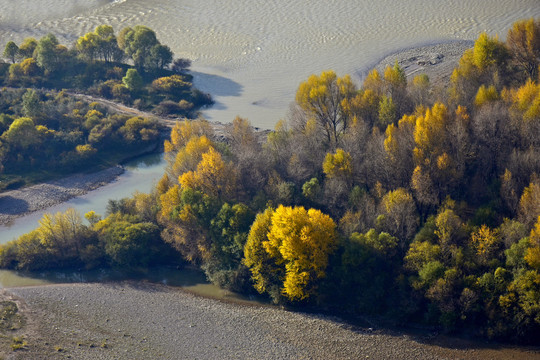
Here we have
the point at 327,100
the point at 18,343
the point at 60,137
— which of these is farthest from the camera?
the point at 60,137

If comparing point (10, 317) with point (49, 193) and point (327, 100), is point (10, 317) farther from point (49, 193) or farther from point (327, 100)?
point (327, 100)

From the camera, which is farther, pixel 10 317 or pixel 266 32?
pixel 266 32

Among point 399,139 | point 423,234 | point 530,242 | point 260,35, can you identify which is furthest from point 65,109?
point 530,242

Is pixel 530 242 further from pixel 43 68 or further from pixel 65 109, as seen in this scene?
pixel 43 68

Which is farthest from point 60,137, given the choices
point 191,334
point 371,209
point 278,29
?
point 371,209

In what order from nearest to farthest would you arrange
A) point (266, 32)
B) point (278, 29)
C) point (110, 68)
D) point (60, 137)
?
point (60, 137), point (110, 68), point (266, 32), point (278, 29)

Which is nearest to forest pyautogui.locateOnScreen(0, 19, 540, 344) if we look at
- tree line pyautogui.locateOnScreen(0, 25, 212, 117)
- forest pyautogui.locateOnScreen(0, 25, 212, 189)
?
forest pyautogui.locateOnScreen(0, 25, 212, 189)

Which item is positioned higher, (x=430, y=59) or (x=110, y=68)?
(x=430, y=59)

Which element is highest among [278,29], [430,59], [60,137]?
[278,29]
